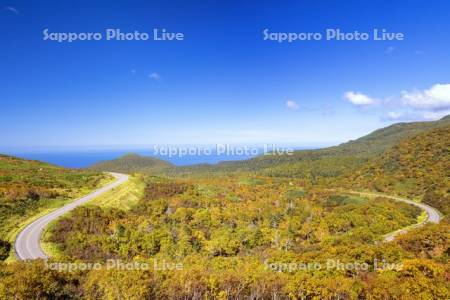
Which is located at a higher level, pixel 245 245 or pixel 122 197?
pixel 122 197

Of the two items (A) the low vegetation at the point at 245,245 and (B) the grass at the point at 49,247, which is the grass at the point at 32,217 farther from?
(A) the low vegetation at the point at 245,245

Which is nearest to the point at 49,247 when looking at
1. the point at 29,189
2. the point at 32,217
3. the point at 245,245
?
the point at 32,217

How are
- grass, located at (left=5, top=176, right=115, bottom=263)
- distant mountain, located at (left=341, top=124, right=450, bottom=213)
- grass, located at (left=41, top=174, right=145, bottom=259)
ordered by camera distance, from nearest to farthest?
grass, located at (left=5, top=176, right=115, bottom=263)
grass, located at (left=41, top=174, right=145, bottom=259)
distant mountain, located at (left=341, top=124, right=450, bottom=213)

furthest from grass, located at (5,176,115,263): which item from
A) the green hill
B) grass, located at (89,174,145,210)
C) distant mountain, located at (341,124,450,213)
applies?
distant mountain, located at (341,124,450,213)

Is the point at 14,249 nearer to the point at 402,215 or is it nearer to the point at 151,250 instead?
the point at 151,250

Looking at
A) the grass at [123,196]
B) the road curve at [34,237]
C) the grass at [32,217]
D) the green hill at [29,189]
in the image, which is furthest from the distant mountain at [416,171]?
the green hill at [29,189]

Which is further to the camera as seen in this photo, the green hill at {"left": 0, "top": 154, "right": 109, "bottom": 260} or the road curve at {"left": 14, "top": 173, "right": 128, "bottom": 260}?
the green hill at {"left": 0, "top": 154, "right": 109, "bottom": 260}

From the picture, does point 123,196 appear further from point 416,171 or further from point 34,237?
point 416,171

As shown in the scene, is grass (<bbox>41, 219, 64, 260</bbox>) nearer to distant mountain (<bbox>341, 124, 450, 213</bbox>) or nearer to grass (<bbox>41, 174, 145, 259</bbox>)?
grass (<bbox>41, 174, 145, 259</bbox>)

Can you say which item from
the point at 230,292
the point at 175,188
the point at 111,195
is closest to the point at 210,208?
the point at 175,188

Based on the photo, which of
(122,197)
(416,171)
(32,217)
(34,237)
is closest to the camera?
(34,237)

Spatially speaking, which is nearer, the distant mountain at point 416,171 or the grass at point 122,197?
the grass at point 122,197
